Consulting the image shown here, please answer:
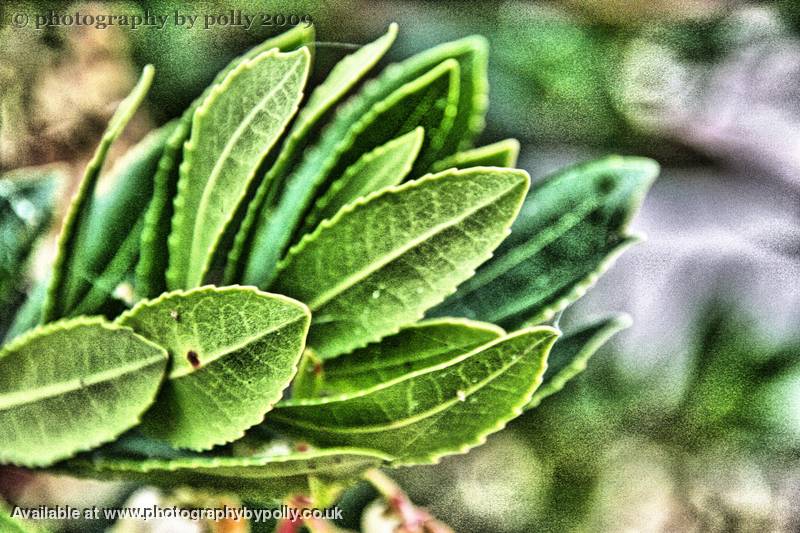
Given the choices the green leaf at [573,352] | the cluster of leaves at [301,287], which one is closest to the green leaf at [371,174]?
the cluster of leaves at [301,287]

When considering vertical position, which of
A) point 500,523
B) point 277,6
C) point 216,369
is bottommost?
point 500,523

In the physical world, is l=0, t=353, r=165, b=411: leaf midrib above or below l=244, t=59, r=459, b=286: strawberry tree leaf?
below

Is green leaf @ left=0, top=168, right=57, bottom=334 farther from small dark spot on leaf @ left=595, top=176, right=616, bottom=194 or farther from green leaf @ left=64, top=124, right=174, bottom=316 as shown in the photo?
small dark spot on leaf @ left=595, top=176, right=616, bottom=194

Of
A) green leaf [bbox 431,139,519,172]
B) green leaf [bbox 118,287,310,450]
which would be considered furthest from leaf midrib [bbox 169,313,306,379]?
green leaf [bbox 431,139,519,172]

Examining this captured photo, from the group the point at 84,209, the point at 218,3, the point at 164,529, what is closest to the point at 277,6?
the point at 218,3

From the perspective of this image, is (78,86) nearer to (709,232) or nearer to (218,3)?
(218,3)

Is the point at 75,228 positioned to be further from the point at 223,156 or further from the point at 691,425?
the point at 691,425

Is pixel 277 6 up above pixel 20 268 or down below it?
above
